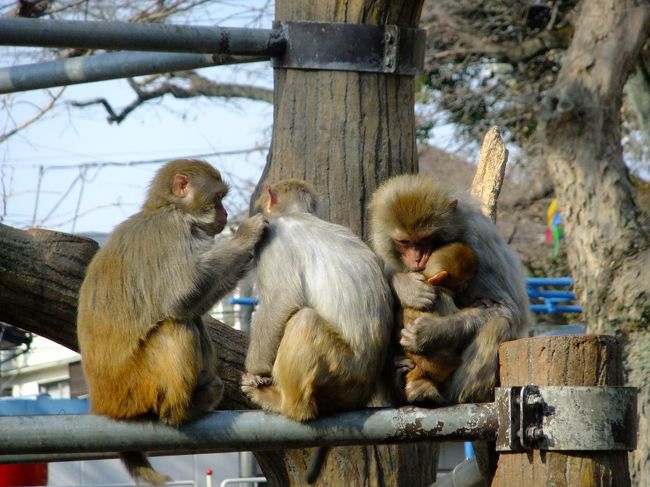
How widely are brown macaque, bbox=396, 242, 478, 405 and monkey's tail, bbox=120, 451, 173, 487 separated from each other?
1.04 meters

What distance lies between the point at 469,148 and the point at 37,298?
11.1 meters

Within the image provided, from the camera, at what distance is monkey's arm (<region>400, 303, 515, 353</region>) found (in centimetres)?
362

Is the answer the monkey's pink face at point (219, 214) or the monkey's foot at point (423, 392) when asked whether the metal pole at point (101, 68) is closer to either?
the monkey's pink face at point (219, 214)

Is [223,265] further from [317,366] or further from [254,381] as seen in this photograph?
[317,366]

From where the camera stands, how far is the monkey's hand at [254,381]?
387 cm

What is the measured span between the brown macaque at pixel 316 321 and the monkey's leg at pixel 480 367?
337 mm

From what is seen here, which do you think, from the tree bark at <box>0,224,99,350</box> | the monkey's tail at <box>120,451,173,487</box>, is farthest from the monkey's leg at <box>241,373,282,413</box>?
the tree bark at <box>0,224,99,350</box>

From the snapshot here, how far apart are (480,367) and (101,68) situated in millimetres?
2761

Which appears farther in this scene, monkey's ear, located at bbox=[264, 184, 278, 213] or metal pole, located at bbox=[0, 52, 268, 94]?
metal pole, located at bbox=[0, 52, 268, 94]

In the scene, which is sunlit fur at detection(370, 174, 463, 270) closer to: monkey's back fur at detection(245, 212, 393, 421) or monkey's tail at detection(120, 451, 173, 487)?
monkey's back fur at detection(245, 212, 393, 421)

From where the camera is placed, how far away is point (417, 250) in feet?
12.9

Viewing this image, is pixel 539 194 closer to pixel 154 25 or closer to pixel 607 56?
pixel 607 56

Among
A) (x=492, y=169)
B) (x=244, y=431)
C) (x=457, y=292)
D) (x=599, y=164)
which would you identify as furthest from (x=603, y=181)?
(x=244, y=431)

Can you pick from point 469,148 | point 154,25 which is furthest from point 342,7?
point 469,148
